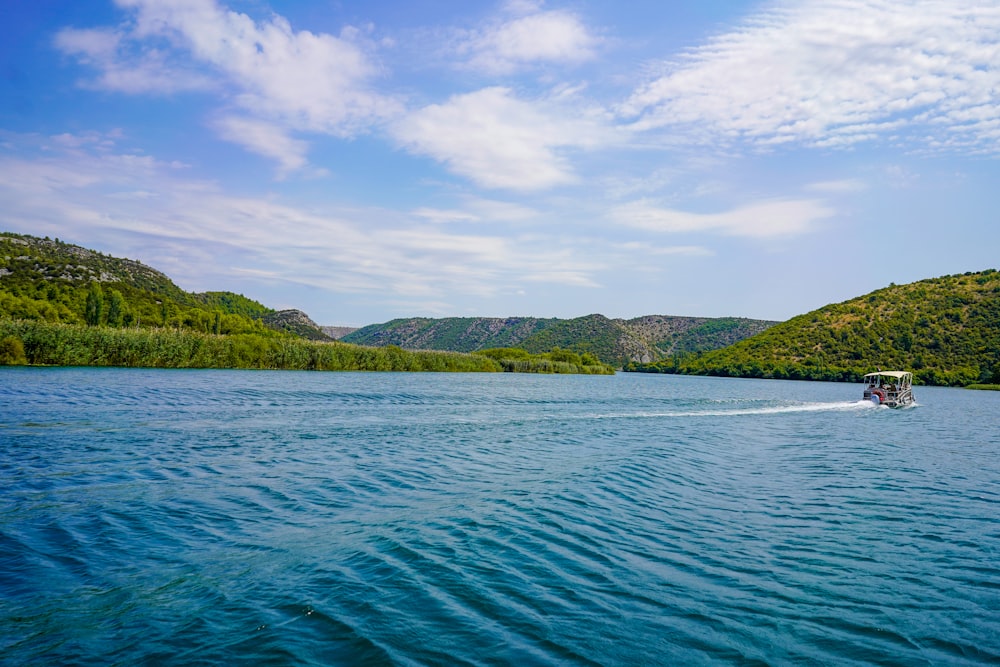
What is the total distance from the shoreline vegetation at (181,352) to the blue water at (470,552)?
3186 centimetres

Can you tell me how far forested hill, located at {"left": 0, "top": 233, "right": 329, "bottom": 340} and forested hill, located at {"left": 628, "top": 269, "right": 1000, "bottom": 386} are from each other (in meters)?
103

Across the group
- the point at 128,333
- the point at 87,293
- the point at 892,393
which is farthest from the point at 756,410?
the point at 87,293

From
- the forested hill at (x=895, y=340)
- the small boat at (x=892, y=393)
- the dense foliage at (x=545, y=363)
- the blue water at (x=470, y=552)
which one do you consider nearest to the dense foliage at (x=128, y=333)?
the dense foliage at (x=545, y=363)

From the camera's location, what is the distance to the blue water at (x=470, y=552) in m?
5.79

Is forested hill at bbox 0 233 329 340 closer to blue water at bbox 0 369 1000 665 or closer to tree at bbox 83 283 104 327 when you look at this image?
tree at bbox 83 283 104 327

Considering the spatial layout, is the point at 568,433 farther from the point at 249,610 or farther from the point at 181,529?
the point at 249,610

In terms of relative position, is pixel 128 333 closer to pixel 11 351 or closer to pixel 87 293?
pixel 11 351

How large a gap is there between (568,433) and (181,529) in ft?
54.2

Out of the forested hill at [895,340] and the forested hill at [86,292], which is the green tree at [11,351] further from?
the forested hill at [895,340]

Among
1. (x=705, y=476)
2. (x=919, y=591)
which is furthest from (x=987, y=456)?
(x=919, y=591)

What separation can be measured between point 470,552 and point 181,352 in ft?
176

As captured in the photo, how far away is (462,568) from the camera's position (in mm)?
7793

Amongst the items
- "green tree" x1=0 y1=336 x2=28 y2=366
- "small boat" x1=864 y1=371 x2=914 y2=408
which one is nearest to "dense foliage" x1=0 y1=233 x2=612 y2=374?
"green tree" x1=0 y1=336 x2=28 y2=366

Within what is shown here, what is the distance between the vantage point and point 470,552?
332 inches
